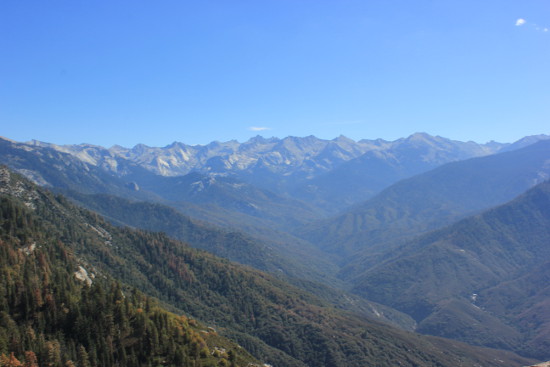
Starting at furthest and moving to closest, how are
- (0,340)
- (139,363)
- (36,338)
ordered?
1. (139,363)
2. (36,338)
3. (0,340)

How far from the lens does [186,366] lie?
109m

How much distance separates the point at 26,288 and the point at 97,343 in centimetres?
2664

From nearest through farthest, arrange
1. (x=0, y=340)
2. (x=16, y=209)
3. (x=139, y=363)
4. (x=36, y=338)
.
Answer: (x=0, y=340)
(x=36, y=338)
(x=139, y=363)
(x=16, y=209)

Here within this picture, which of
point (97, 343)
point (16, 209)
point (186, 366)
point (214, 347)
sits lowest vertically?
point (214, 347)

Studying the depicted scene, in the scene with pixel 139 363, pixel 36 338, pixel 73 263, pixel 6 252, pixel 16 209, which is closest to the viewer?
pixel 36 338

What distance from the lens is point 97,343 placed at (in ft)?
340

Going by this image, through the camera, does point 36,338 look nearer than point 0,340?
No

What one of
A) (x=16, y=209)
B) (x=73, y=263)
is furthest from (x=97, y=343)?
(x=16, y=209)

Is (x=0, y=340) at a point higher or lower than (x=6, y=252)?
lower

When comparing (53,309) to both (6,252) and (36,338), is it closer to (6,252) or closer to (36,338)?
(36,338)

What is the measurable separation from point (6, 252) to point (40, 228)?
57.0 m

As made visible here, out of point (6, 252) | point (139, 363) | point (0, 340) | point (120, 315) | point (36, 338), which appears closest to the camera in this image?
point (0, 340)

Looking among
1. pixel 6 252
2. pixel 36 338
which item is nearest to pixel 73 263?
pixel 6 252

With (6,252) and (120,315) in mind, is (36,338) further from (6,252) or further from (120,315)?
(6,252)
